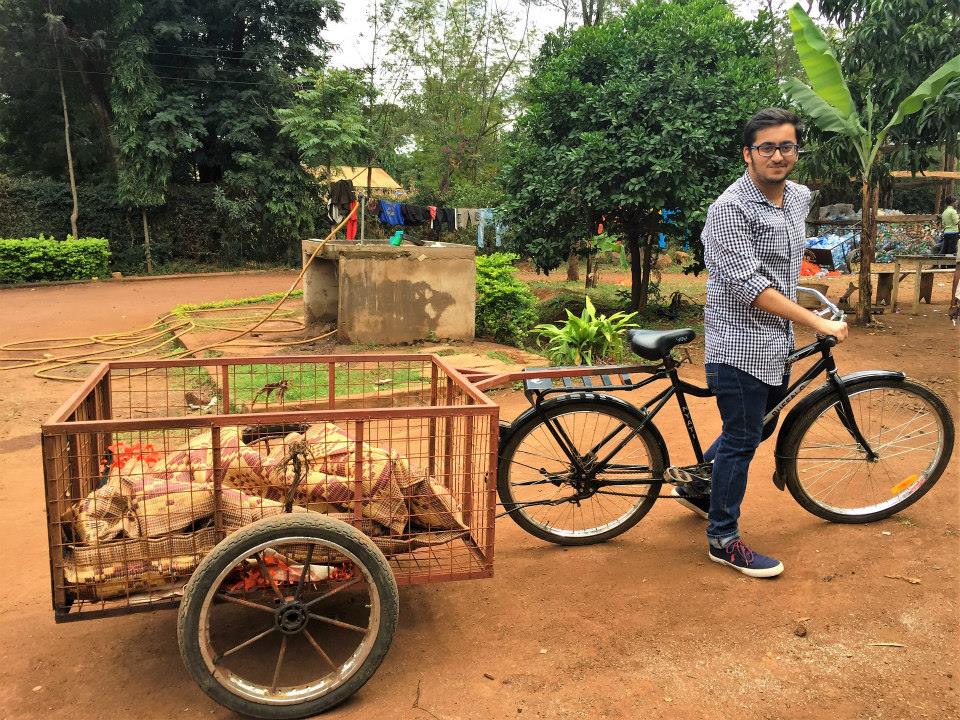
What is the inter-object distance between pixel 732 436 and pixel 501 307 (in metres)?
6.12

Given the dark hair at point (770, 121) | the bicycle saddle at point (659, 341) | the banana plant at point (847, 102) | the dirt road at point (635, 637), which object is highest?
the banana plant at point (847, 102)

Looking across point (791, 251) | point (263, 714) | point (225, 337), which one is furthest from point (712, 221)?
point (225, 337)

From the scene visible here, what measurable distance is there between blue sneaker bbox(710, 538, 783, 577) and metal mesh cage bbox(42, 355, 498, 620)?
112 centimetres

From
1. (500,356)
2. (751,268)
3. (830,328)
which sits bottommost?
(500,356)

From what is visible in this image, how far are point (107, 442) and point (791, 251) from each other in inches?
116

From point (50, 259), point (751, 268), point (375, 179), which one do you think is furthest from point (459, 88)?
point (751, 268)

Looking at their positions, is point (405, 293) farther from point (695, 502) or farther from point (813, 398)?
point (813, 398)

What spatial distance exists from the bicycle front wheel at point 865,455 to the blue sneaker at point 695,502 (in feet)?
1.34

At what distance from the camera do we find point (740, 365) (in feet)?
9.84

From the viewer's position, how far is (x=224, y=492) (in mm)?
2535

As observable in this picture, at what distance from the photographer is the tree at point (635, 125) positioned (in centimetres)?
912

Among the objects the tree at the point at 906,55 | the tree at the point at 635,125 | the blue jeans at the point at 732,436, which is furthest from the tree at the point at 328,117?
the blue jeans at the point at 732,436

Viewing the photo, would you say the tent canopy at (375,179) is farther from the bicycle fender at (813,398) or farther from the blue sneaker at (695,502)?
the bicycle fender at (813,398)

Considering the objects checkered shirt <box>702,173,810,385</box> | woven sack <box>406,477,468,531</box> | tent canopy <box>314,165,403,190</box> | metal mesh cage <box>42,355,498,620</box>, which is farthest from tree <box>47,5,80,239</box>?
checkered shirt <box>702,173,810,385</box>
